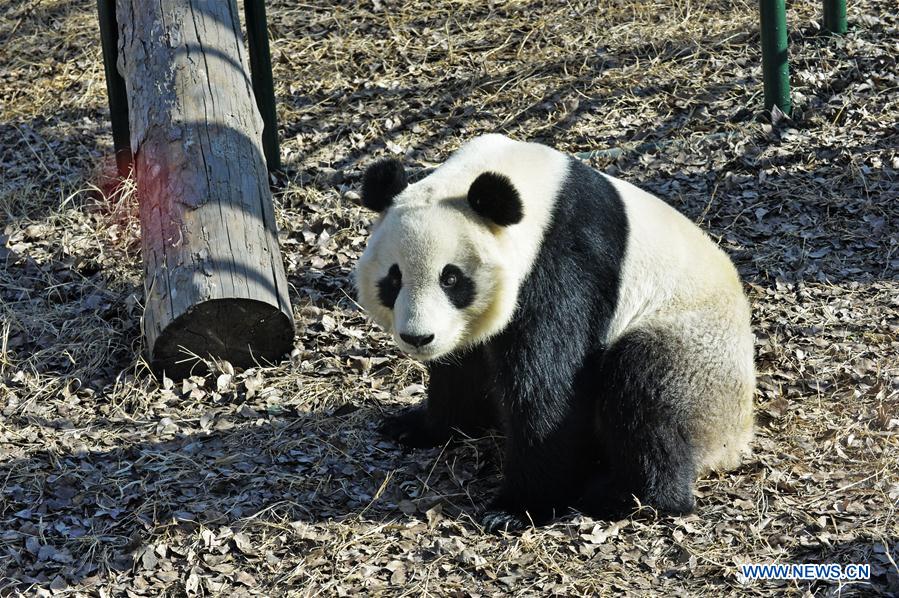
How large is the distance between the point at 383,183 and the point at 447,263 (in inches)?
21.3

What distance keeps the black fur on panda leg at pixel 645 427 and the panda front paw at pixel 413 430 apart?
3.66ft

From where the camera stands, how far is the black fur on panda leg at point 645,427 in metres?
4.68

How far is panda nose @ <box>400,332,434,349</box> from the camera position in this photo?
14.1 feet

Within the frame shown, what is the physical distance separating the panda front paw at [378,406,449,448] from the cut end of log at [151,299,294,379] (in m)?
1.00

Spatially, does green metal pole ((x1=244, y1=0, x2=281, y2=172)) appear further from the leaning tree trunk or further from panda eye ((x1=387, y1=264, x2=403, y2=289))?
panda eye ((x1=387, y1=264, x2=403, y2=289))

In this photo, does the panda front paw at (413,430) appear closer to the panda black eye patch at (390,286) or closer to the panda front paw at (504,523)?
the panda front paw at (504,523)

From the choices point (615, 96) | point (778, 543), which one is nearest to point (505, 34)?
point (615, 96)

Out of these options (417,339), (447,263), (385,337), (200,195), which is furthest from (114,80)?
(417,339)

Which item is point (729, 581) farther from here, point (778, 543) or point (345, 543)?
point (345, 543)

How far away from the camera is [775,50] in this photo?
794 centimetres

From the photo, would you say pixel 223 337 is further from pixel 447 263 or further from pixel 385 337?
pixel 447 263

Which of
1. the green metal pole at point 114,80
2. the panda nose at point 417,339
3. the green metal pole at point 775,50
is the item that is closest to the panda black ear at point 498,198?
the panda nose at point 417,339

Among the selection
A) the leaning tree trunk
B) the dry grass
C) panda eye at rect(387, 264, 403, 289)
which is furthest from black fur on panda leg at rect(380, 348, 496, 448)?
the leaning tree trunk

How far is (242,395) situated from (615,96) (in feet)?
14.8
